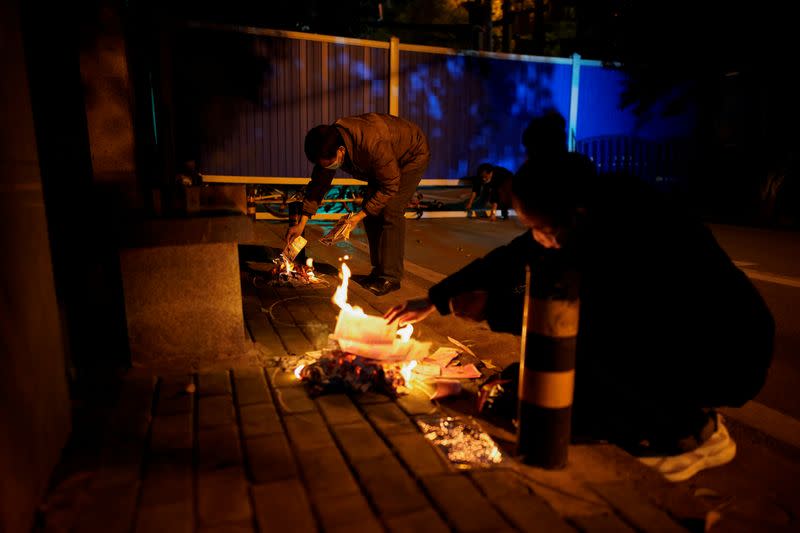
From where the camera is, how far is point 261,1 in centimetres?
1595

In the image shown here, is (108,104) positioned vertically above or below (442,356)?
above

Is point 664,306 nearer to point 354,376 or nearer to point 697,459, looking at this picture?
point 697,459

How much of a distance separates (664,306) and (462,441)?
43.7 inches

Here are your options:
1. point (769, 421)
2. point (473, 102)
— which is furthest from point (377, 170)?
point (473, 102)

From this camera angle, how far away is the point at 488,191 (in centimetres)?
1391

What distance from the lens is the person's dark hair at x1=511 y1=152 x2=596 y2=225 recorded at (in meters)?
2.17

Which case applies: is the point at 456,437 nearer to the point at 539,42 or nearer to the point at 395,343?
the point at 395,343

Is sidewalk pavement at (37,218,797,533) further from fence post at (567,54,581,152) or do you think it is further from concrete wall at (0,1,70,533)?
fence post at (567,54,581,152)

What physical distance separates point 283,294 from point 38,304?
3303 millimetres

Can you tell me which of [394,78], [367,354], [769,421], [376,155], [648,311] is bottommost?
[769,421]

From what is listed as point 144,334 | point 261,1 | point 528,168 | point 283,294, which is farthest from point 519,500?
point 261,1

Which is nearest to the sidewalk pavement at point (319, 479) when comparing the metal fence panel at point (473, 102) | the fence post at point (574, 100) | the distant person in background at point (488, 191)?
the distant person in background at point (488, 191)

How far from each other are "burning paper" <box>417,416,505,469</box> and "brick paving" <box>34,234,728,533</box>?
0.05 m

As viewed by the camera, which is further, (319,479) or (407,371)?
(407,371)
